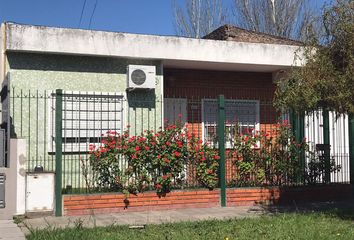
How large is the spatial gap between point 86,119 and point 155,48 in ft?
8.10

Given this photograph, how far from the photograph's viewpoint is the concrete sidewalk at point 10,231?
7.70 meters

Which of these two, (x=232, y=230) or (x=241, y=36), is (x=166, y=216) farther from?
(x=241, y=36)

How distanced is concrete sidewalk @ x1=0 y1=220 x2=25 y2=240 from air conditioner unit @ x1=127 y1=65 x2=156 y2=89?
4.62 metres

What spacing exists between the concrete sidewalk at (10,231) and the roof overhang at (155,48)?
4171 mm

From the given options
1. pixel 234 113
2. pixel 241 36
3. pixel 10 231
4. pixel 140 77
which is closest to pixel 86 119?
pixel 140 77

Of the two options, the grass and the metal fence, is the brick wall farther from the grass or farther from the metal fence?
the grass

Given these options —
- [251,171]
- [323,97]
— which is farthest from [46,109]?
[323,97]

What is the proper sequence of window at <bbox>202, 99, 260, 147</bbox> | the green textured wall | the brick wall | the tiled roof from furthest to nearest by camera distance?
the tiled roof < window at <bbox>202, 99, 260, 147</bbox> < the green textured wall < the brick wall

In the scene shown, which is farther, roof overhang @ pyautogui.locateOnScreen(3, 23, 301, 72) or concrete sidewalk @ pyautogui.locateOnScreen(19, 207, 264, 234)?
roof overhang @ pyautogui.locateOnScreen(3, 23, 301, 72)

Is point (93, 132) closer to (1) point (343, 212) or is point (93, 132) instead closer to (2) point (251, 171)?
(2) point (251, 171)

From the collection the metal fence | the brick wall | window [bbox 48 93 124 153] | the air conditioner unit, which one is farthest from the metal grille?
the air conditioner unit

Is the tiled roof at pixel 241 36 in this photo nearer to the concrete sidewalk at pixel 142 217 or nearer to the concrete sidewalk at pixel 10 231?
the concrete sidewalk at pixel 142 217

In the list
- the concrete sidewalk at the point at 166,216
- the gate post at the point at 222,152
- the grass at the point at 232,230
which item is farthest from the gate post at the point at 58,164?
the gate post at the point at 222,152

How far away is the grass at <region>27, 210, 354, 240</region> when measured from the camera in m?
7.39
